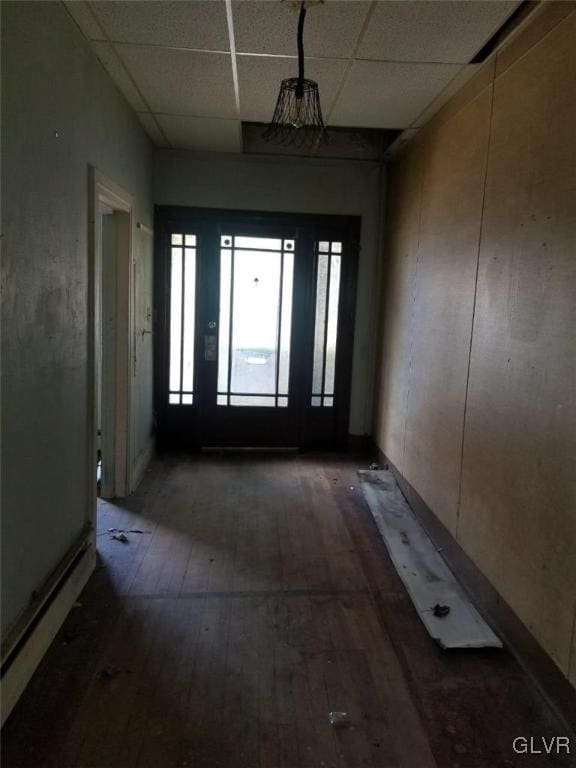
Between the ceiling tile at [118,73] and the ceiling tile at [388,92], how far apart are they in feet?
4.17

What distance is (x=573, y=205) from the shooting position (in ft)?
6.38

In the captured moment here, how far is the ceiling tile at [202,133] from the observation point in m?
3.86

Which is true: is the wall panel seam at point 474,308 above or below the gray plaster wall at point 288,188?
below

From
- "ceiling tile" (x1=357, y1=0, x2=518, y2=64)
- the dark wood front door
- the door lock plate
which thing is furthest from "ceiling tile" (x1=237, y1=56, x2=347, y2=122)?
the door lock plate

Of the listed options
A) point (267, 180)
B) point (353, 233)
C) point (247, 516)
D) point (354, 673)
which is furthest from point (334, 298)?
point (354, 673)

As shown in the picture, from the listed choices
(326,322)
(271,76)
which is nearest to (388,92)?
(271,76)

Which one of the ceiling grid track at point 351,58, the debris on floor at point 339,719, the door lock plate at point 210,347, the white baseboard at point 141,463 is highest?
the ceiling grid track at point 351,58

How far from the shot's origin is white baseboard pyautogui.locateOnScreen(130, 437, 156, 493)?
401 centimetres

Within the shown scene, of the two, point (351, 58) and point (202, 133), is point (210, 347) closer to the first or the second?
point (202, 133)

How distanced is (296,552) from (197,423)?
2.19 meters

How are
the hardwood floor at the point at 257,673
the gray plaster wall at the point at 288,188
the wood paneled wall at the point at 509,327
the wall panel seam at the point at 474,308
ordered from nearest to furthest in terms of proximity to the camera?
1. the hardwood floor at the point at 257,673
2. the wood paneled wall at the point at 509,327
3. the wall panel seam at the point at 474,308
4. the gray plaster wall at the point at 288,188

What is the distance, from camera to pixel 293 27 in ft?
8.00

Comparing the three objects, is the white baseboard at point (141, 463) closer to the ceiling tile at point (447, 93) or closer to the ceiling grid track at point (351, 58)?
the ceiling grid track at point (351, 58)

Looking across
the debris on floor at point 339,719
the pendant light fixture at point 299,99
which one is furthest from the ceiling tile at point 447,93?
the debris on floor at point 339,719
